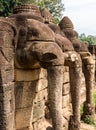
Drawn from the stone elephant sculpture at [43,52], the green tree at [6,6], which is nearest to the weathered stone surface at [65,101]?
the stone elephant sculpture at [43,52]

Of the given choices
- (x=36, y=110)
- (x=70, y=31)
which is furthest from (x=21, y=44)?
(x=70, y=31)

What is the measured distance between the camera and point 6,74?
4.16m

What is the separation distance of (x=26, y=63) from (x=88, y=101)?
4.35 metres

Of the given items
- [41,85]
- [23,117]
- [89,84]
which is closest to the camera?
[23,117]

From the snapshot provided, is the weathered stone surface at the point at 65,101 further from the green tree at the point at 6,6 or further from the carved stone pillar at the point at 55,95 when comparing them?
the green tree at the point at 6,6

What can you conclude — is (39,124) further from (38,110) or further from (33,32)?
(33,32)

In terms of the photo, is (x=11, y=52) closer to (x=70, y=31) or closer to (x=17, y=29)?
(x=17, y=29)

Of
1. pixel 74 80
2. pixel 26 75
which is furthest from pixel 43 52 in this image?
pixel 74 80

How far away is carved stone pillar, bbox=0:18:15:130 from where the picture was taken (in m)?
4.07

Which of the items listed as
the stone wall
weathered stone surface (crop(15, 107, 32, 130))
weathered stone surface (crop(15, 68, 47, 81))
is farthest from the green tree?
weathered stone surface (crop(15, 107, 32, 130))

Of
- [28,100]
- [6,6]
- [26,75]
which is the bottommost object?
[28,100]

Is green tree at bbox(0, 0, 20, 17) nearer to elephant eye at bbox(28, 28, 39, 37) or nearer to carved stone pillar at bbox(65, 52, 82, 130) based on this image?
carved stone pillar at bbox(65, 52, 82, 130)

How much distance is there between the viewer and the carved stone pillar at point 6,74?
407 centimetres

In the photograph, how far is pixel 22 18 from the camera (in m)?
4.55
